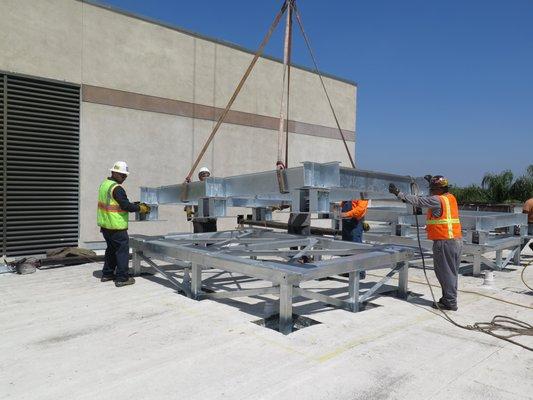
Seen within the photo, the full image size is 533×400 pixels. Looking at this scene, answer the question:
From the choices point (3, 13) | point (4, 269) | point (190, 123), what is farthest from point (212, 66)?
point (4, 269)

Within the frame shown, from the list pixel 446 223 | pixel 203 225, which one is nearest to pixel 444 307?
pixel 446 223

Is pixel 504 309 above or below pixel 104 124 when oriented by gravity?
below

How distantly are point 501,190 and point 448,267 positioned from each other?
23.3m

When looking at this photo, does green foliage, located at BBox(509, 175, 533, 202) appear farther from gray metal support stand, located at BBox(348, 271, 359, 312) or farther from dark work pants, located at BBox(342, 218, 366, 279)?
gray metal support stand, located at BBox(348, 271, 359, 312)

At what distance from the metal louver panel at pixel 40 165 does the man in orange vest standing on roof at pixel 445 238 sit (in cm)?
759

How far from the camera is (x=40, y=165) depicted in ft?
31.9

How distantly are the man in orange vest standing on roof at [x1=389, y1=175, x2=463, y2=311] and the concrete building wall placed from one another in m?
7.43

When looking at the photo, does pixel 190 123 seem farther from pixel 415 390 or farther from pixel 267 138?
pixel 415 390

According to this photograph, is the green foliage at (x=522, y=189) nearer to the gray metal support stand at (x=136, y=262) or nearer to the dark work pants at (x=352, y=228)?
the dark work pants at (x=352, y=228)

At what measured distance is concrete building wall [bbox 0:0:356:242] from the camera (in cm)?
964

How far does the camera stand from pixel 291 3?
598cm

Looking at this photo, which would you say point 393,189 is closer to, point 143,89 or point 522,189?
point 143,89

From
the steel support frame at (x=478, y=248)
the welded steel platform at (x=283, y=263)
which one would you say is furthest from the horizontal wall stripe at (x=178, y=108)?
the steel support frame at (x=478, y=248)

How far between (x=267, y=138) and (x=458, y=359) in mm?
10904
